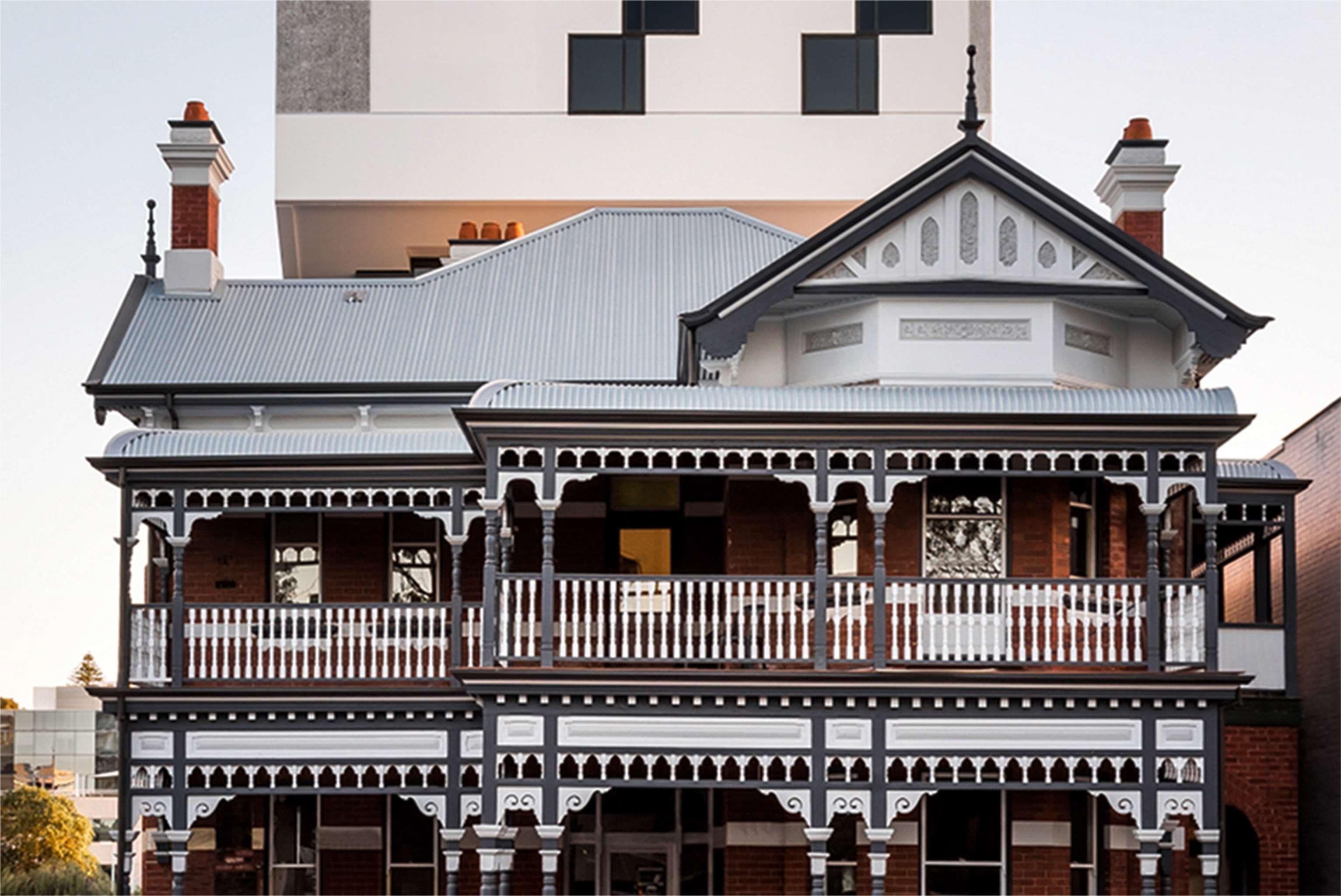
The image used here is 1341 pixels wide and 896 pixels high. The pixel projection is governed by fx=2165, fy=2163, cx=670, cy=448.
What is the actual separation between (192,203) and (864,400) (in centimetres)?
1151

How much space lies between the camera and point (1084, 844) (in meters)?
24.3

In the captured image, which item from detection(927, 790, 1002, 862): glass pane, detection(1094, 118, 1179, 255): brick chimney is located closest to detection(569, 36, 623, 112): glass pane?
detection(1094, 118, 1179, 255): brick chimney

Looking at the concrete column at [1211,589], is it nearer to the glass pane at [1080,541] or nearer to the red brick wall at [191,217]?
the glass pane at [1080,541]

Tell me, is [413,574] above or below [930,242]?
below

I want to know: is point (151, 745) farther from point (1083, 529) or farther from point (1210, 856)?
point (1210, 856)

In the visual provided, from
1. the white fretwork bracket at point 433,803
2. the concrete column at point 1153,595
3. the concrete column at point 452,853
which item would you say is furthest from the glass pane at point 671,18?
the concrete column at point 1153,595

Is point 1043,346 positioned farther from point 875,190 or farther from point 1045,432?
point 875,190

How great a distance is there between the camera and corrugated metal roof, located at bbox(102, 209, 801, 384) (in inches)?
1074

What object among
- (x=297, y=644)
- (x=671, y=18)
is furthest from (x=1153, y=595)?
(x=671, y=18)

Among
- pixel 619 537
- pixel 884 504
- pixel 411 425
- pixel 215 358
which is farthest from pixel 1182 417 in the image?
pixel 215 358

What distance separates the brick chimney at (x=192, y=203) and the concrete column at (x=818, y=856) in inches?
491

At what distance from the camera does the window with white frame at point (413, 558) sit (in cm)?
2578

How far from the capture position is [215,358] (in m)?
27.5

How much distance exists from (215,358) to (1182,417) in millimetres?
12477
